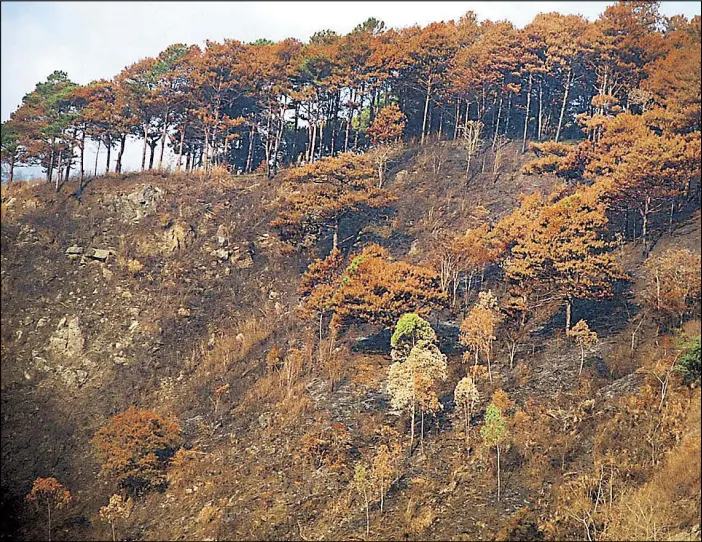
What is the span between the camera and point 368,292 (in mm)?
35188

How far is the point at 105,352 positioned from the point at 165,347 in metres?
3.23

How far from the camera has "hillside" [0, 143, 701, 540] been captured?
26.2 metres

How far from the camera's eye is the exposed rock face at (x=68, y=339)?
39.9m

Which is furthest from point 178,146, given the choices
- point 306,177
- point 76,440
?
point 76,440

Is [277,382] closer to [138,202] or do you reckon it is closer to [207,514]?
[207,514]

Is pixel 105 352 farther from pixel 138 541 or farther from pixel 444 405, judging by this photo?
pixel 444 405

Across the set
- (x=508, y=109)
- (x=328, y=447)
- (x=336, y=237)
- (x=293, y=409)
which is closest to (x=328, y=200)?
(x=336, y=237)

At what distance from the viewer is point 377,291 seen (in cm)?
3531

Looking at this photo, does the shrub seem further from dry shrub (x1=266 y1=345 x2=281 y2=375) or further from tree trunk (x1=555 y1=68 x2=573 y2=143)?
tree trunk (x1=555 y1=68 x2=573 y2=143)

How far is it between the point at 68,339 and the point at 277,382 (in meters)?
13.0

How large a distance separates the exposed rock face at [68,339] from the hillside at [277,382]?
0.12 meters

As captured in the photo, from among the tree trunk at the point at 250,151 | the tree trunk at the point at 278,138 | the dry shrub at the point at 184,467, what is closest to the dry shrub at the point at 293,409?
the dry shrub at the point at 184,467

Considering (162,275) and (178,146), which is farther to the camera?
(178,146)

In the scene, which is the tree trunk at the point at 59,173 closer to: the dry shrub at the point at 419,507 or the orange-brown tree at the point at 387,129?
the orange-brown tree at the point at 387,129
